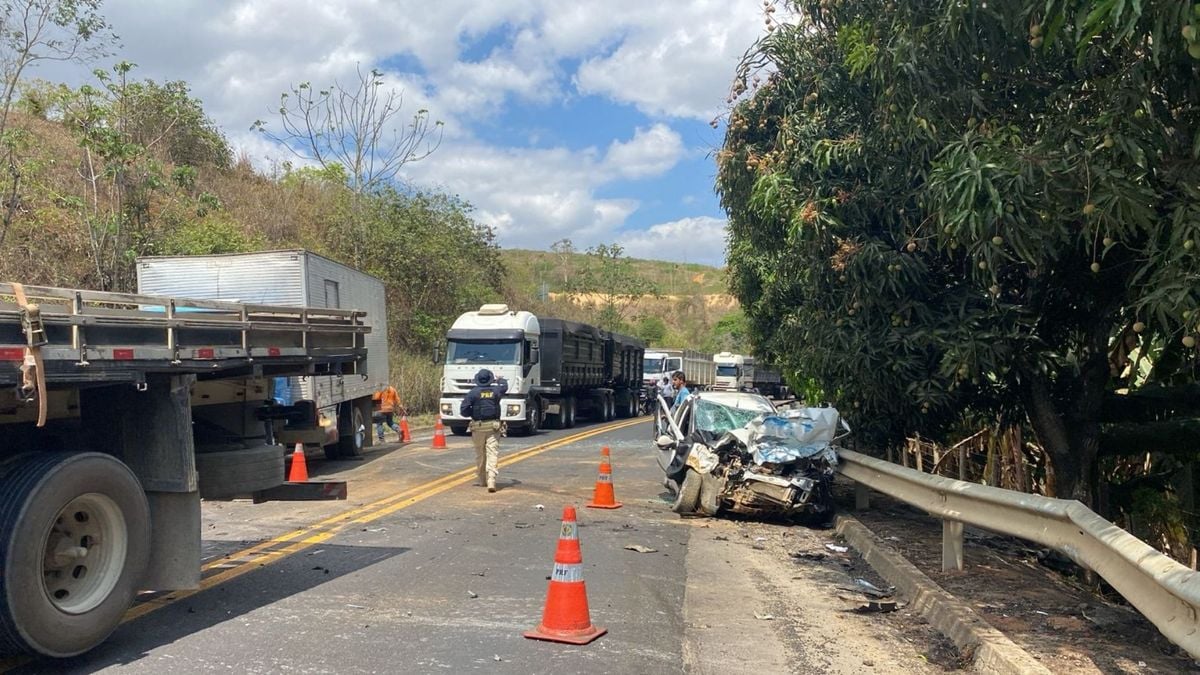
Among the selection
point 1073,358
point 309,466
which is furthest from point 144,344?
point 309,466

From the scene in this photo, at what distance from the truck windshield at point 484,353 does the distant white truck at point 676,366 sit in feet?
65.8

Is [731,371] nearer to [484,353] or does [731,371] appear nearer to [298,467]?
[484,353]

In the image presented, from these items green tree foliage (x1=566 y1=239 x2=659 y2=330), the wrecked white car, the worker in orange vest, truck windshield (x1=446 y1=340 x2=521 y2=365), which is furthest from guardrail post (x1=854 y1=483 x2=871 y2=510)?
green tree foliage (x1=566 y1=239 x2=659 y2=330)

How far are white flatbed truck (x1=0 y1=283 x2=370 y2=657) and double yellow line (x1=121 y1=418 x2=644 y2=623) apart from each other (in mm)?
771

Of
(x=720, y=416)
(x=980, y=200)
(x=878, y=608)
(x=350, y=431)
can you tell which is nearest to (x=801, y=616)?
(x=878, y=608)

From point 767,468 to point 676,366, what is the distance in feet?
112

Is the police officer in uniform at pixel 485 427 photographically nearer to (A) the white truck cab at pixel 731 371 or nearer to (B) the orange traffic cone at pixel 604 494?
(B) the orange traffic cone at pixel 604 494

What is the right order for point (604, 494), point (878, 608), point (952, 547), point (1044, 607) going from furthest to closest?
point (604, 494) → point (952, 547) → point (878, 608) → point (1044, 607)

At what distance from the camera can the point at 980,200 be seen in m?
5.95

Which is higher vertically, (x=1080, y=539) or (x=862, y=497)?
(x=1080, y=539)

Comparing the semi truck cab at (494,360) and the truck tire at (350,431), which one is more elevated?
the semi truck cab at (494,360)

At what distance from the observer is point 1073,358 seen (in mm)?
9391

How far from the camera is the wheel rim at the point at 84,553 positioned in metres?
5.25

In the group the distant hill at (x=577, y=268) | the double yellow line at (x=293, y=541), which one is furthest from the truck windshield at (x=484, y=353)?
the distant hill at (x=577, y=268)
